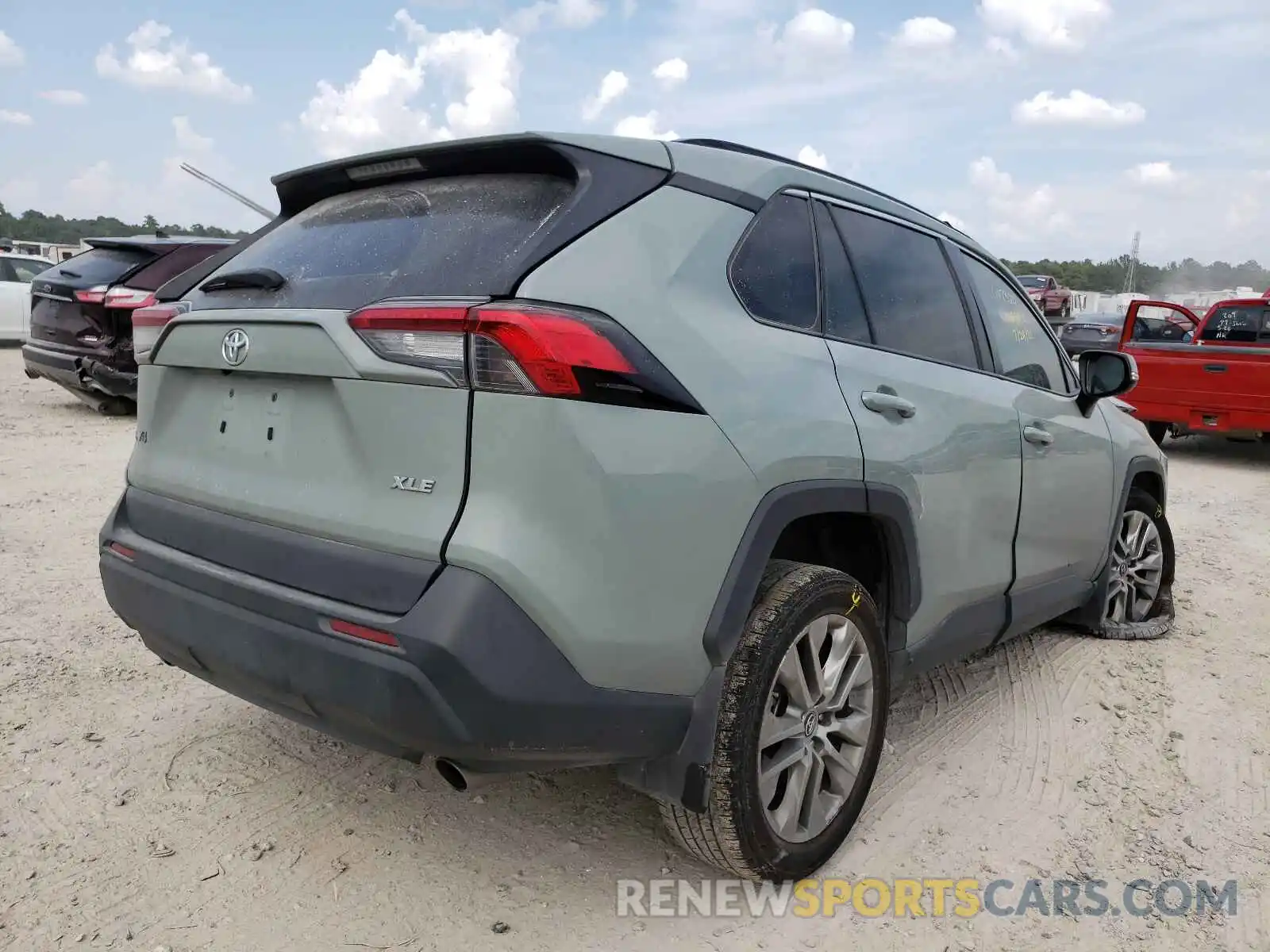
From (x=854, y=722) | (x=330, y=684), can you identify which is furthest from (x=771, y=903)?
(x=330, y=684)

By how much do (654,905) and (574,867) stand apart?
247 millimetres

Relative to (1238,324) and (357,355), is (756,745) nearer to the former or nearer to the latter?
(357,355)

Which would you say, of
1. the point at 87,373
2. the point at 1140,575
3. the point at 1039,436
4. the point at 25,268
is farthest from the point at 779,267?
the point at 25,268

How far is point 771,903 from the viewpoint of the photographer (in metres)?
2.41

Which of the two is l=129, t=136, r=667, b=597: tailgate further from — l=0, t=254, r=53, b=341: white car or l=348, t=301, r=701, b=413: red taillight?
l=0, t=254, r=53, b=341: white car

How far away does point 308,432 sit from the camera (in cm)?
212

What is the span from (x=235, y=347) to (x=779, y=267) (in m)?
1.37

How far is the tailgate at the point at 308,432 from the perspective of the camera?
6.30 feet

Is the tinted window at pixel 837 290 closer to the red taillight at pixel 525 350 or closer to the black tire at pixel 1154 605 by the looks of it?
the red taillight at pixel 525 350

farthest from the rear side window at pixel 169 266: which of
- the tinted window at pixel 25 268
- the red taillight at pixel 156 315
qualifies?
the tinted window at pixel 25 268

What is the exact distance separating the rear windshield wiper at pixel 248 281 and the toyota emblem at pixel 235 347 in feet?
0.51

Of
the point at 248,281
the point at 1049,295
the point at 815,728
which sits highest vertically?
the point at 1049,295

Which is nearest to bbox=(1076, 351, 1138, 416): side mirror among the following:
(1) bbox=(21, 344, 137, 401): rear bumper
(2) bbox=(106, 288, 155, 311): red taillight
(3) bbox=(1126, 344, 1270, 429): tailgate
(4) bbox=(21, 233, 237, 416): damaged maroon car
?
(3) bbox=(1126, 344, 1270, 429): tailgate

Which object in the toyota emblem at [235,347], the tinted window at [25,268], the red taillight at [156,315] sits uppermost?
the tinted window at [25,268]
